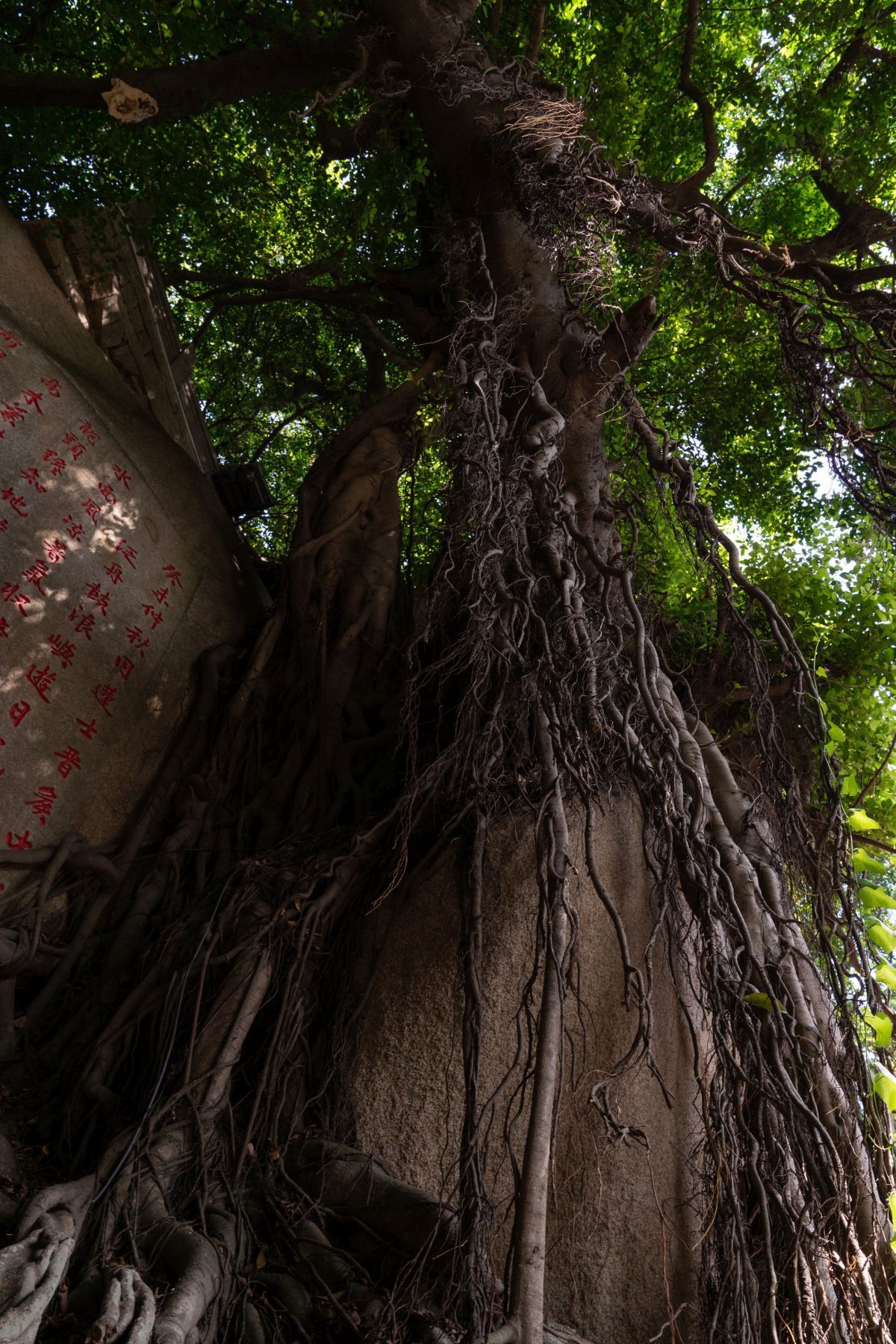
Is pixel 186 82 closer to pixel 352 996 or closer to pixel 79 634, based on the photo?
pixel 79 634

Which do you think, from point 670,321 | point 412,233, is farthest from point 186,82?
point 670,321

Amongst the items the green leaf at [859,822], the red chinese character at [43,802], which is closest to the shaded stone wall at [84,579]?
the red chinese character at [43,802]

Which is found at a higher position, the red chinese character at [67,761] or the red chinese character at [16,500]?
the red chinese character at [16,500]

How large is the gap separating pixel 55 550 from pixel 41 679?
1.51 feet

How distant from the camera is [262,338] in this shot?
6.13 meters

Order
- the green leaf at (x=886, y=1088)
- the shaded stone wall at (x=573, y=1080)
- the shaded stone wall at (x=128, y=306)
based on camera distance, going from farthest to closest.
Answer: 1. the shaded stone wall at (x=128, y=306)
2. the shaded stone wall at (x=573, y=1080)
3. the green leaf at (x=886, y=1088)

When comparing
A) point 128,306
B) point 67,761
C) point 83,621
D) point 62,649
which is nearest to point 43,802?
point 67,761

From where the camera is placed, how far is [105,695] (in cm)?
303

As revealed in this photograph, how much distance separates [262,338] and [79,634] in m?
3.77

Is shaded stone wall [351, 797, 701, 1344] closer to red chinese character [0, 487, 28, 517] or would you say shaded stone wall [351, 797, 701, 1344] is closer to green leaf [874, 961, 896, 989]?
green leaf [874, 961, 896, 989]

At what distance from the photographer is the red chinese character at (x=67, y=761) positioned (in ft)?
9.26

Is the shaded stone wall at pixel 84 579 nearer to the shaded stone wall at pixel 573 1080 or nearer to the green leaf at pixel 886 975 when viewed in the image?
the shaded stone wall at pixel 573 1080

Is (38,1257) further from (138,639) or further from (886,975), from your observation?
(138,639)

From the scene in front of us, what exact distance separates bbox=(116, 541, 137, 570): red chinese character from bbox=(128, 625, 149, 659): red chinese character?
0.77 feet
